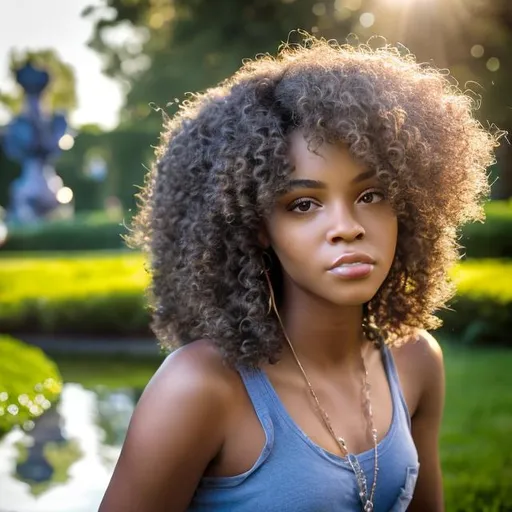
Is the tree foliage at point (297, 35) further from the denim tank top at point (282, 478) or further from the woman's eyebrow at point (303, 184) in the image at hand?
the denim tank top at point (282, 478)

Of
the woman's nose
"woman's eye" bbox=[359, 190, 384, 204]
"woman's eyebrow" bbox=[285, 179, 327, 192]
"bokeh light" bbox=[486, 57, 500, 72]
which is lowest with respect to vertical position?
the woman's nose

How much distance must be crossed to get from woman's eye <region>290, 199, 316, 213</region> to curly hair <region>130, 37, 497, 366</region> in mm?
48

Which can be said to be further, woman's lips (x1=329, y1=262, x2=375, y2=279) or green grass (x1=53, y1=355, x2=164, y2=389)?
green grass (x1=53, y1=355, x2=164, y2=389)

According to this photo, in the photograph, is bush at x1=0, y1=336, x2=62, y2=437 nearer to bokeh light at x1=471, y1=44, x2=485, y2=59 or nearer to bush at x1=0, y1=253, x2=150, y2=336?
bush at x1=0, y1=253, x2=150, y2=336

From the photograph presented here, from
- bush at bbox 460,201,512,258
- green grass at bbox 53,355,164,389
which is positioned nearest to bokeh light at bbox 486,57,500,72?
bush at bbox 460,201,512,258

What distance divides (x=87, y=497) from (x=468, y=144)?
8.40 ft

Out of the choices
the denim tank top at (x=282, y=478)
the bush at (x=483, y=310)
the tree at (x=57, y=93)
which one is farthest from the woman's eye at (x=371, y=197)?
the tree at (x=57, y=93)

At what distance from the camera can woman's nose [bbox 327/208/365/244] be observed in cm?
152

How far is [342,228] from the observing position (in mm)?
1515

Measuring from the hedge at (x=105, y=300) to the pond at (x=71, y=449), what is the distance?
1425 millimetres

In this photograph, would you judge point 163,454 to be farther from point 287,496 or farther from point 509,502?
point 509,502

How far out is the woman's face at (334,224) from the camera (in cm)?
153

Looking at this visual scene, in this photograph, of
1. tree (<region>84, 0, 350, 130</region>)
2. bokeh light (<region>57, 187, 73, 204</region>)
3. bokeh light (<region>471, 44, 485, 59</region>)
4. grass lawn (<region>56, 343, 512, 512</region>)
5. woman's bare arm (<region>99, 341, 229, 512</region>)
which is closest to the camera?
woman's bare arm (<region>99, 341, 229, 512</region>)

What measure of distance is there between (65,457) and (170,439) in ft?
9.71
